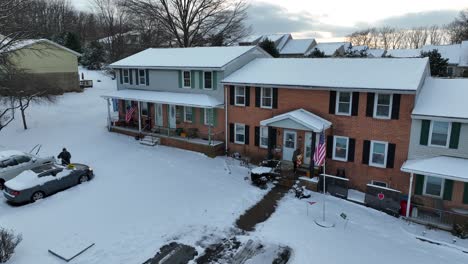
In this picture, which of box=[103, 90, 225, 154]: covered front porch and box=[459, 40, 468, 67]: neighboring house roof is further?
box=[459, 40, 468, 67]: neighboring house roof

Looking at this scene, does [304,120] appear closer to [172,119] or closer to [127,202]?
[127,202]

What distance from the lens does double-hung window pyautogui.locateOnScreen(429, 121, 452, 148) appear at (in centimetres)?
1592

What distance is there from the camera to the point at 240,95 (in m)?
22.6

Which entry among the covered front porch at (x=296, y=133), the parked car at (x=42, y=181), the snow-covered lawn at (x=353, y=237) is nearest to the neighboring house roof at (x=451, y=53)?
the covered front porch at (x=296, y=133)

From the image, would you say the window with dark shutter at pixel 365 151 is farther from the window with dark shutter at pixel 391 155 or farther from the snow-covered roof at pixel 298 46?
the snow-covered roof at pixel 298 46

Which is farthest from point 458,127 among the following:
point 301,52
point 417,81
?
point 301,52

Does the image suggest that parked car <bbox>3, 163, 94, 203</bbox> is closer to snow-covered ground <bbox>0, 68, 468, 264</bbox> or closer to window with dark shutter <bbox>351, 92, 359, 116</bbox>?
snow-covered ground <bbox>0, 68, 468, 264</bbox>

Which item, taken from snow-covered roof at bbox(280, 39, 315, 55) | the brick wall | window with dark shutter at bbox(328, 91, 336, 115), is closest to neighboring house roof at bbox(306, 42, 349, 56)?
snow-covered roof at bbox(280, 39, 315, 55)

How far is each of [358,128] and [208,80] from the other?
11393 mm

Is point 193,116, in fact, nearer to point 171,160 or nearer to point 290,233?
point 171,160

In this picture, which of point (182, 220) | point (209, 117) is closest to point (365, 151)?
point (209, 117)

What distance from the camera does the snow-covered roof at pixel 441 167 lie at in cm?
1446

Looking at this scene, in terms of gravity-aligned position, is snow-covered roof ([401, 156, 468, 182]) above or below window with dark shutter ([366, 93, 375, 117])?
below

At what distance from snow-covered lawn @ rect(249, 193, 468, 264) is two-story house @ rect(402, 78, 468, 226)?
1616 mm
